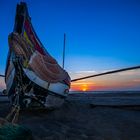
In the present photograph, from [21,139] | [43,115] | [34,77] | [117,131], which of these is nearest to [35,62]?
[34,77]

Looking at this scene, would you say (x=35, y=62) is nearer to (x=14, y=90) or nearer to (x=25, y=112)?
(x=14, y=90)

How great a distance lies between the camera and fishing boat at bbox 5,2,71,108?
7.36 m

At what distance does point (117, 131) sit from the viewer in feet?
20.7

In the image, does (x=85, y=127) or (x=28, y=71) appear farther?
(x=28, y=71)

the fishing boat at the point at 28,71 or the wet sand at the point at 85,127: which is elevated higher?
the fishing boat at the point at 28,71

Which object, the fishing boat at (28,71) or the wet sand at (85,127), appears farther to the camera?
the fishing boat at (28,71)

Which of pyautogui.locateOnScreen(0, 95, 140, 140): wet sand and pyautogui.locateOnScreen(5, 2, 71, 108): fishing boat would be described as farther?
pyautogui.locateOnScreen(5, 2, 71, 108): fishing boat

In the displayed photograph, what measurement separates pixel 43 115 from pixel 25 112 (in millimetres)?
775

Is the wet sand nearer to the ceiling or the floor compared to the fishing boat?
nearer to the floor

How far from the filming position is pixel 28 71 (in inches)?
304

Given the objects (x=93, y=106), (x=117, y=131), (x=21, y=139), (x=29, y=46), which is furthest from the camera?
(x=93, y=106)

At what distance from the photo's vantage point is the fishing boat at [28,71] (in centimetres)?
736

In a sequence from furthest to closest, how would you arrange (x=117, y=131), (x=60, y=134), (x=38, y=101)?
(x=38, y=101), (x=117, y=131), (x=60, y=134)

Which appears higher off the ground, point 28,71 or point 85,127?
point 28,71
